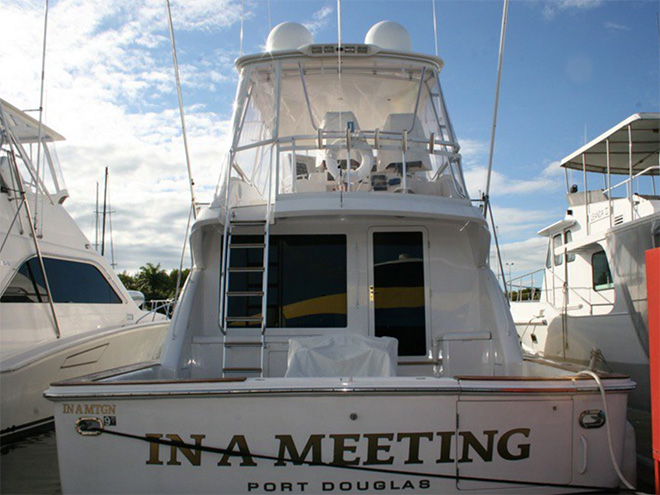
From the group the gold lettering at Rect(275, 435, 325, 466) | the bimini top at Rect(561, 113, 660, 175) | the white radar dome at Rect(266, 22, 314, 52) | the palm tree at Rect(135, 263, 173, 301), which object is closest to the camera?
the gold lettering at Rect(275, 435, 325, 466)

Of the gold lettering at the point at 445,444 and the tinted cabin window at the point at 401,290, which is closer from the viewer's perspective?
the gold lettering at the point at 445,444

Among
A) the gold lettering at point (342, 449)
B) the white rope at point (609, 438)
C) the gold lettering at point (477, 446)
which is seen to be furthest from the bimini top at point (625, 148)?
the gold lettering at point (342, 449)

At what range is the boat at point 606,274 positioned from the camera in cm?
820

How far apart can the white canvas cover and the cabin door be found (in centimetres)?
102

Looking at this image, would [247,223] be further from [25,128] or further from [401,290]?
[25,128]

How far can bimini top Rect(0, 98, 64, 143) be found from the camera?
8.95 metres

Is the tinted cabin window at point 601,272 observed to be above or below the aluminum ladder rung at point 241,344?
above

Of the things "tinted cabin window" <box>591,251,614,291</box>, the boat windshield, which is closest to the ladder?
the boat windshield

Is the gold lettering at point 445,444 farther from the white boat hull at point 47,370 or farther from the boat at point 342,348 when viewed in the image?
the white boat hull at point 47,370

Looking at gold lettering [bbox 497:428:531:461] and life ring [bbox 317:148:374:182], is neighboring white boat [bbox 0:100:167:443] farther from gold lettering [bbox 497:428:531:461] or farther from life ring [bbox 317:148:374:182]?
gold lettering [bbox 497:428:531:461]

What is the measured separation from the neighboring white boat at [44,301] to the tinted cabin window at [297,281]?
2490 mm

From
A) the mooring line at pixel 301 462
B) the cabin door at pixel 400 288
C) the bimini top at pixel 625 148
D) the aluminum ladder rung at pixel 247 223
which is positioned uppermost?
the bimini top at pixel 625 148

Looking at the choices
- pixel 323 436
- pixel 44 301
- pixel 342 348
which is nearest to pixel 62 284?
pixel 44 301

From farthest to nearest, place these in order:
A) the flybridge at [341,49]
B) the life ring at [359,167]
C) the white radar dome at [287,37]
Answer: the white radar dome at [287,37] → the flybridge at [341,49] → the life ring at [359,167]
